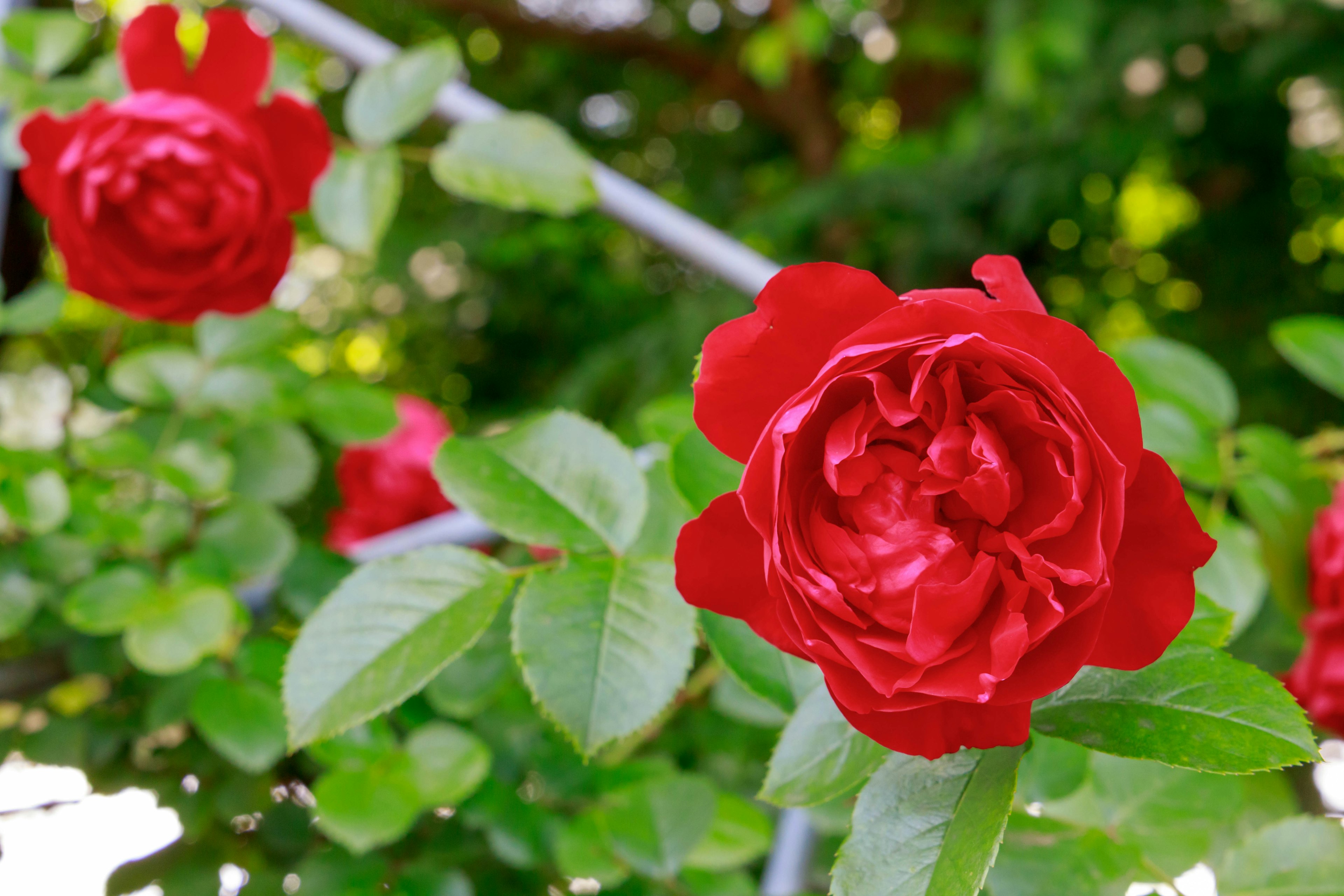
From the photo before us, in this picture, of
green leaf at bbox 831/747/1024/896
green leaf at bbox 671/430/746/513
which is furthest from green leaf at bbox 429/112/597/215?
green leaf at bbox 831/747/1024/896

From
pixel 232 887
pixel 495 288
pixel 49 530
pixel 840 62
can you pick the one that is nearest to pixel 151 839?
pixel 232 887

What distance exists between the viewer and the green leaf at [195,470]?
0.46 metres

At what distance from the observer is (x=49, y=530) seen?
17.3 inches

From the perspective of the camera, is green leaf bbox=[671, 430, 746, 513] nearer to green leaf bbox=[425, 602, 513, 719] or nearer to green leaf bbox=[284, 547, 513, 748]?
green leaf bbox=[284, 547, 513, 748]

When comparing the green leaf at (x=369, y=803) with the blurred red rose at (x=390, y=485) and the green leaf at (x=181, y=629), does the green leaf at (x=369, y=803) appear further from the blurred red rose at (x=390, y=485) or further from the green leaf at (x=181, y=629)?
the blurred red rose at (x=390, y=485)

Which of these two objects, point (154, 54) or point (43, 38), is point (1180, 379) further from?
point (43, 38)

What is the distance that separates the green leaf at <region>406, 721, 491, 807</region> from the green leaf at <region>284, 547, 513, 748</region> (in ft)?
0.41

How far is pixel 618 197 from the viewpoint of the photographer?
0.54 metres

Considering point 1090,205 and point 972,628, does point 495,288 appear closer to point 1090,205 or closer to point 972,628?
point 1090,205

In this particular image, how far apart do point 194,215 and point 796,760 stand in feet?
1.17

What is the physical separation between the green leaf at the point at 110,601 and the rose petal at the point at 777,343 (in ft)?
1.07

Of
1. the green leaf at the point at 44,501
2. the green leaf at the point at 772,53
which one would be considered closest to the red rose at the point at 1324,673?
the green leaf at the point at 44,501

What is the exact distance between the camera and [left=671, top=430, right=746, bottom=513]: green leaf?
28cm

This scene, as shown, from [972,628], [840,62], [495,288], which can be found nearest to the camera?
[972,628]
